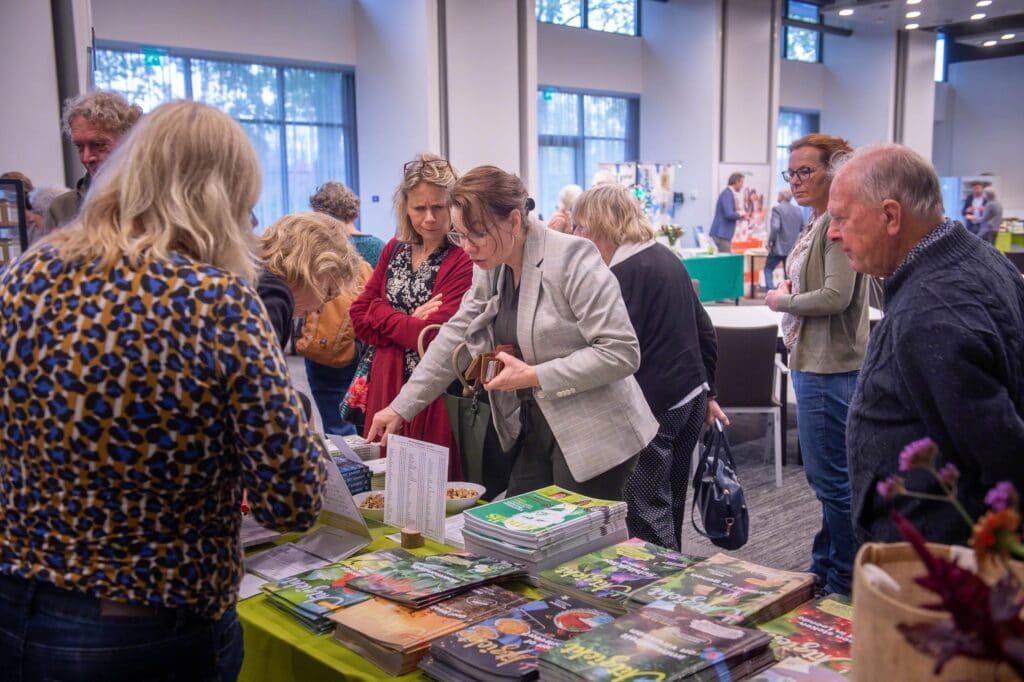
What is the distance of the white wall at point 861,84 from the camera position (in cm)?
1630

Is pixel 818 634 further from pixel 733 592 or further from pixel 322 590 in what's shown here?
pixel 322 590

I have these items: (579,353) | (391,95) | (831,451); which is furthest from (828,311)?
(391,95)

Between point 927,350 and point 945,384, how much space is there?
62mm

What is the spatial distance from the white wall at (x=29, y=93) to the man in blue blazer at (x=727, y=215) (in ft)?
30.9

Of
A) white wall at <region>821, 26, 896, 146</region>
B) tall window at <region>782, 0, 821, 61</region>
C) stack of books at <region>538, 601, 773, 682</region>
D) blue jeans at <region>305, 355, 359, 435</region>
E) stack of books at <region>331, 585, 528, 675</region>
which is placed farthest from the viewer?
white wall at <region>821, 26, 896, 146</region>

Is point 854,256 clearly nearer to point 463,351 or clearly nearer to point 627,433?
point 627,433

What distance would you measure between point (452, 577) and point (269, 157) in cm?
945

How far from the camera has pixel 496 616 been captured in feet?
4.70

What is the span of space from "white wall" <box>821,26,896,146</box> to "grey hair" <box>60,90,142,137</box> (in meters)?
15.6

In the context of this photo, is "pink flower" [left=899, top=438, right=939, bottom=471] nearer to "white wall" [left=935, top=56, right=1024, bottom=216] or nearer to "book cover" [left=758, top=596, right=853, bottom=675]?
"book cover" [left=758, top=596, right=853, bottom=675]

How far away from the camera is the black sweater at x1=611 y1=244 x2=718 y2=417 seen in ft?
9.45

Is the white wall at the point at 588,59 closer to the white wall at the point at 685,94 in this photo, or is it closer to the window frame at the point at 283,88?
the white wall at the point at 685,94

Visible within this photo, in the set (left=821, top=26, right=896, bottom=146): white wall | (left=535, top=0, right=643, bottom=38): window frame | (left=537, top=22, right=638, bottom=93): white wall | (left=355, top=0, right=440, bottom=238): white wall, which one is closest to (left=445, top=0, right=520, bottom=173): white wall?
(left=355, top=0, right=440, bottom=238): white wall

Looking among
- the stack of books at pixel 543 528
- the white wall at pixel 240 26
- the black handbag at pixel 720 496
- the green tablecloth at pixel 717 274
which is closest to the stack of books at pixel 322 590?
the stack of books at pixel 543 528
